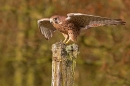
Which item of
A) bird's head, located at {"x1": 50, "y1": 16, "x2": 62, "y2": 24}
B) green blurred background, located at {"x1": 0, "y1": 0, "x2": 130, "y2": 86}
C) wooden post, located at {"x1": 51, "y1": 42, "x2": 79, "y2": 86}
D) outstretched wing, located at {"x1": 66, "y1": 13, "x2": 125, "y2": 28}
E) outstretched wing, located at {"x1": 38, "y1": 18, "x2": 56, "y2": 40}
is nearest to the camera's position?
wooden post, located at {"x1": 51, "y1": 42, "x2": 79, "y2": 86}

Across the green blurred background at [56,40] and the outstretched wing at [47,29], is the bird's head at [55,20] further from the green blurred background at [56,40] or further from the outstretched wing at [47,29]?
the green blurred background at [56,40]

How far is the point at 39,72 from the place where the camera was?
16.7 metres

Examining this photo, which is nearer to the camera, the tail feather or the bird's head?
the tail feather

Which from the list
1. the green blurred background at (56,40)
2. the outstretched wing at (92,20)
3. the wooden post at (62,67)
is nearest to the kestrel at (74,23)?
the outstretched wing at (92,20)

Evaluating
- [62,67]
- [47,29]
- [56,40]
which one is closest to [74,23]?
[47,29]

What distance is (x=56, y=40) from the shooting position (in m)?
14.1

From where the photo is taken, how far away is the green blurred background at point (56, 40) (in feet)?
39.1

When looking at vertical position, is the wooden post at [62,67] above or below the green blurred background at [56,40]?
below

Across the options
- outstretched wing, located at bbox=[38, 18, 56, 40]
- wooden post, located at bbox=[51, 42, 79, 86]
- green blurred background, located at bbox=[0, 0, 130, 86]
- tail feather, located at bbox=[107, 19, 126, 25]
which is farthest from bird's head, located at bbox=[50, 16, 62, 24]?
green blurred background, located at bbox=[0, 0, 130, 86]

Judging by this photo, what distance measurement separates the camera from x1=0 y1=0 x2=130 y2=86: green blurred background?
11.9m

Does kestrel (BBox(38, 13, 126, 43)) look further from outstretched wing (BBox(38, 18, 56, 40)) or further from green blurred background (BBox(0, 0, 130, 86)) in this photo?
green blurred background (BBox(0, 0, 130, 86))

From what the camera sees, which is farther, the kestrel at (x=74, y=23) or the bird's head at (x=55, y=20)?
the bird's head at (x=55, y=20)

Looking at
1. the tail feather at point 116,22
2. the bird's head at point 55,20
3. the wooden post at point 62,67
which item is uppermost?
the bird's head at point 55,20

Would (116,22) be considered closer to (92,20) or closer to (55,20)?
(92,20)
